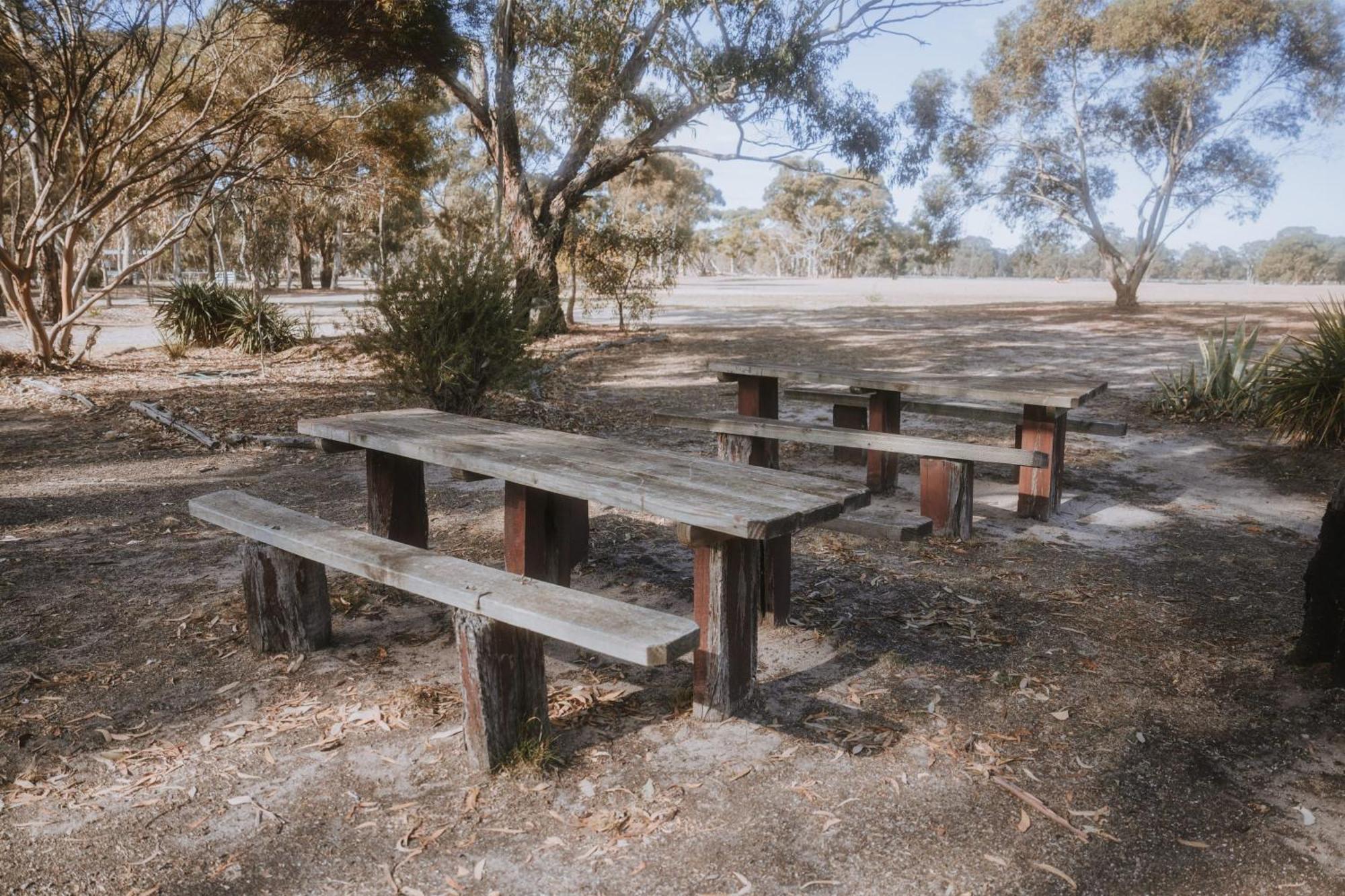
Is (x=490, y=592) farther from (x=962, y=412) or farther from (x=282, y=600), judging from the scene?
(x=962, y=412)

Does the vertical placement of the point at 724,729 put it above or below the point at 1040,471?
below

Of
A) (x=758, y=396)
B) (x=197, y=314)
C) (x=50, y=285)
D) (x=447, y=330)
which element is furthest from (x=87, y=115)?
(x=758, y=396)

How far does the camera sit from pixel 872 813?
7.99ft

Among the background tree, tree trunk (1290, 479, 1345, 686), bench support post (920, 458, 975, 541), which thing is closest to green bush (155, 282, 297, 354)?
the background tree

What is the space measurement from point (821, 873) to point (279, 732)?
5.46 feet

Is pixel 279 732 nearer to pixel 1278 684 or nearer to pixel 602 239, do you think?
pixel 1278 684

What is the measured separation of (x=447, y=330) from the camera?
21.9 feet

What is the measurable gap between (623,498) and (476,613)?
52 cm

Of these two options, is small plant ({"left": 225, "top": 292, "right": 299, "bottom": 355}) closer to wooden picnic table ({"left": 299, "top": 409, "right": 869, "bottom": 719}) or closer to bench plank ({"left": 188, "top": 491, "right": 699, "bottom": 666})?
wooden picnic table ({"left": 299, "top": 409, "right": 869, "bottom": 719})

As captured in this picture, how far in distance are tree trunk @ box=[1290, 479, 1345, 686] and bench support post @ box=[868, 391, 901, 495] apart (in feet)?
8.95

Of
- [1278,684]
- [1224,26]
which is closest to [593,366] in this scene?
[1278,684]

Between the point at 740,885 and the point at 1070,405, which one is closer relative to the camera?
the point at 740,885

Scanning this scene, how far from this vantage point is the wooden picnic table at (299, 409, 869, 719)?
8.66ft

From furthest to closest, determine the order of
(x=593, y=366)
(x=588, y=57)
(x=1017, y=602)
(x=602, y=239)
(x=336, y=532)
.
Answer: (x=602, y=239) < (x=588, y=57) < (x=593, y=366) < (x=1017, y=602) < (x=336, y=532)
